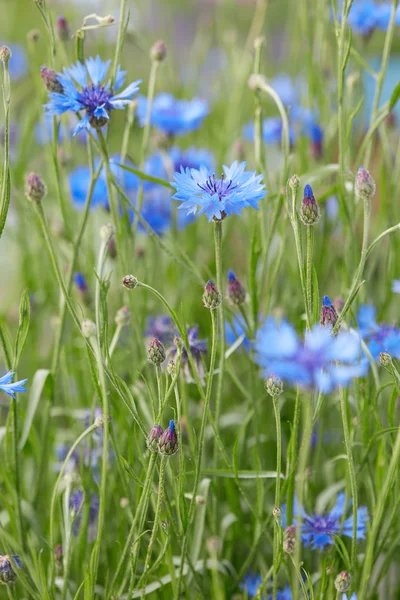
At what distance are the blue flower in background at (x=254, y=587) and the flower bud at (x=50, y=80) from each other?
49cm

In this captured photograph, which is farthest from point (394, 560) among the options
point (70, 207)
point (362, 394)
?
point (70, 207)

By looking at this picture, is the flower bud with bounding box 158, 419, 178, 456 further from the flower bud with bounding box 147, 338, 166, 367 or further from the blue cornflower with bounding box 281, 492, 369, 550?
the blue cornflower with bounding box 281, 492, 369, 550

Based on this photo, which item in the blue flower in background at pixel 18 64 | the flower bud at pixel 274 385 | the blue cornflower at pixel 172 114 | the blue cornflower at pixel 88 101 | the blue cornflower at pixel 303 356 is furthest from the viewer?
the blue flower in background at pixel 18 64

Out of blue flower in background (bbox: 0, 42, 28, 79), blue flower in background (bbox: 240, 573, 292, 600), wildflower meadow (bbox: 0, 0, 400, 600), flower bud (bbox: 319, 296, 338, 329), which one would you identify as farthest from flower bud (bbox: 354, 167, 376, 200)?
blue flower in background (bbox: 0, 42, 28, 79)

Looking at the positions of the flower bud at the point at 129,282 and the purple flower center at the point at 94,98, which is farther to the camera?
the purple flower center at the point at 94,98

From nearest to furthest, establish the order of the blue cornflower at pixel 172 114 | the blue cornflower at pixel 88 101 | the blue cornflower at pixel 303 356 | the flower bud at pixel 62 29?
the blue cornflower at pixel 303 356 < the blue cornflower at pixel 88 101 < the flower bud at pixel 62 29 < the blue cornflower at pixel 172 114

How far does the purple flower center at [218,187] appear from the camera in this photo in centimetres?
55

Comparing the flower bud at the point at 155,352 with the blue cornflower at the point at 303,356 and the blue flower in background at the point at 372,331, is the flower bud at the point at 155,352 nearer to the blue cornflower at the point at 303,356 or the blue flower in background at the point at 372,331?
the blue cornflower at the point at 303,356

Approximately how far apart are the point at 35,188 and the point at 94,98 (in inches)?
3.9

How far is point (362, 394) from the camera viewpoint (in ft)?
2.11

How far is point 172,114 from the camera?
1006 mm

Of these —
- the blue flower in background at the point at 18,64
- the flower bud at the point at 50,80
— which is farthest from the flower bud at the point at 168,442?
the blue flower in background at the point at 18,64

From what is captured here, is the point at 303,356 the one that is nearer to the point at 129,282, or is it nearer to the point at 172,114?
the point at 129,282

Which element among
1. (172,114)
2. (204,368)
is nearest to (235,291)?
(204,368)
